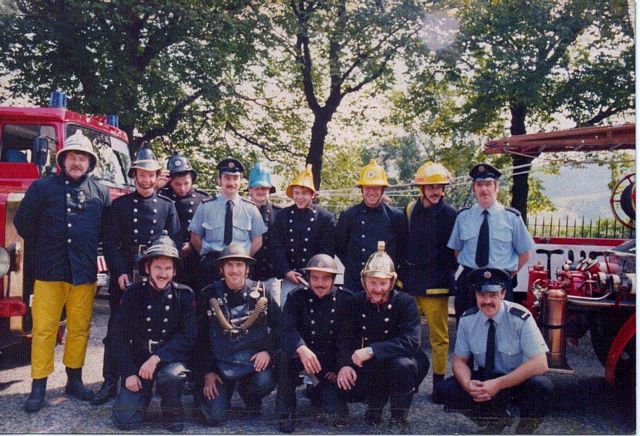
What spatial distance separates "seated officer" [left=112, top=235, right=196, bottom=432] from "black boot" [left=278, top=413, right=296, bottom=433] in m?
0.65

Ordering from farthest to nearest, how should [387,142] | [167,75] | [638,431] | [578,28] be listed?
[387,142]
[167,75]
[578,28]
[638,431]

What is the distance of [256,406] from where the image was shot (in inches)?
175

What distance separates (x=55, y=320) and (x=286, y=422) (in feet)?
6.17

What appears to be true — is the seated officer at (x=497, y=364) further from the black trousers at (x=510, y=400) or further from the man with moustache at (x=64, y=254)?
the man with moustache at (x=64, y=254)

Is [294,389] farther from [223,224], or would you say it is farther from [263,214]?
[263,214]

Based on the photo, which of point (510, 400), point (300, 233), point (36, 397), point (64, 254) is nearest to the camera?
point (510, 400)

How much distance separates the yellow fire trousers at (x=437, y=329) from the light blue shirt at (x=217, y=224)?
154cm

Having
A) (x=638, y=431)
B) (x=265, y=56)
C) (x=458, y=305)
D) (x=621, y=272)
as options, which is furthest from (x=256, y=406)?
(x=265, y=56)

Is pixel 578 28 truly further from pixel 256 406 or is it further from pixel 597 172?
pixel 256 406

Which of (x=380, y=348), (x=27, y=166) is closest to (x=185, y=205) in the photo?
(x=27, y=166)

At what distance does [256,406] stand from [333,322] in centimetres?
80

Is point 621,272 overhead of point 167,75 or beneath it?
beneath

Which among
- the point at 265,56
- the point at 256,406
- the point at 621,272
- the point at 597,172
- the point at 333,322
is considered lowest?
the point at 256,406

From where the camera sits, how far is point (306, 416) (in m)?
4.41
